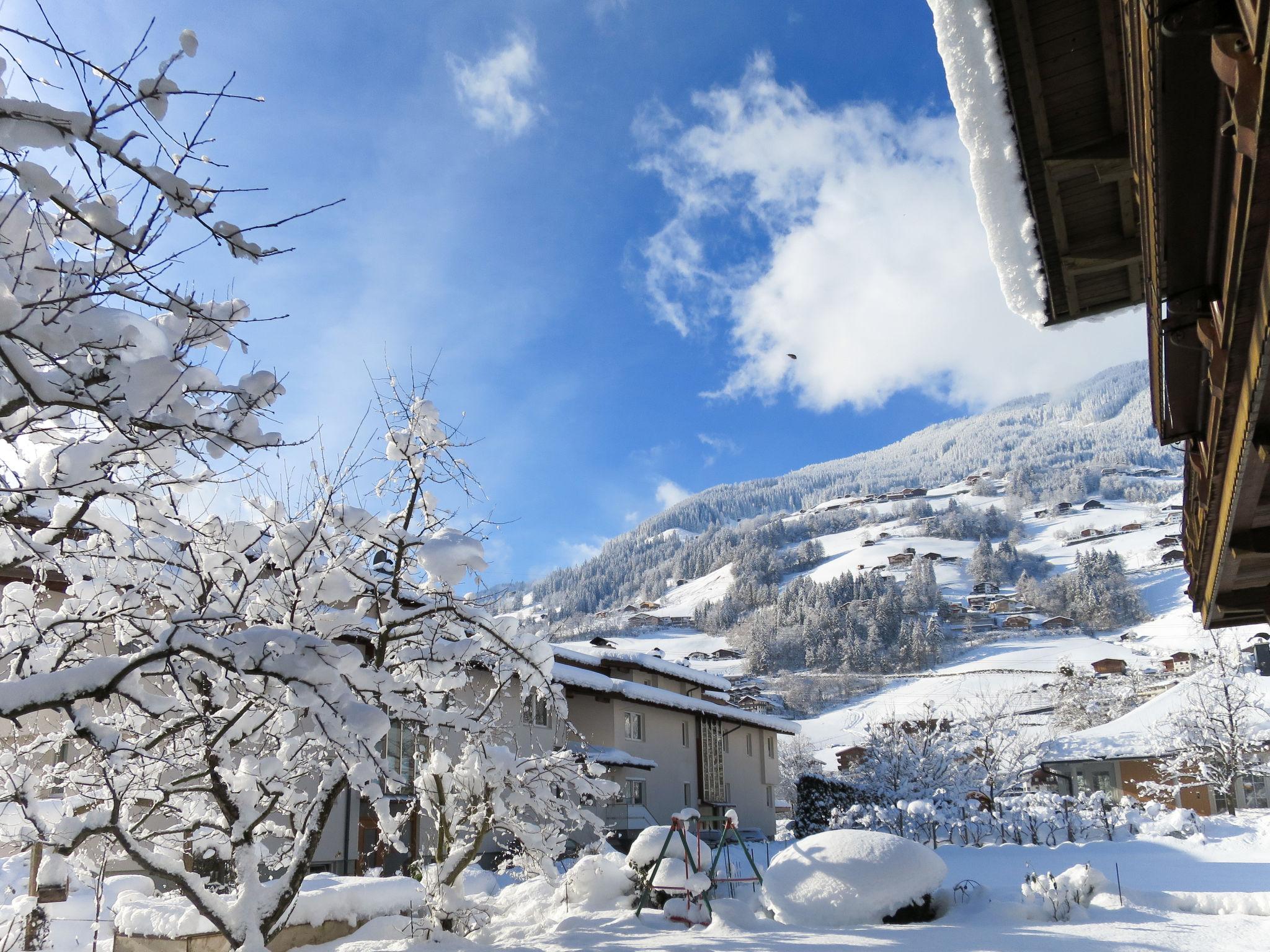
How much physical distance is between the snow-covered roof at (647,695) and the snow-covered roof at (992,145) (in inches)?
516

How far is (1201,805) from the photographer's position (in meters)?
40.6

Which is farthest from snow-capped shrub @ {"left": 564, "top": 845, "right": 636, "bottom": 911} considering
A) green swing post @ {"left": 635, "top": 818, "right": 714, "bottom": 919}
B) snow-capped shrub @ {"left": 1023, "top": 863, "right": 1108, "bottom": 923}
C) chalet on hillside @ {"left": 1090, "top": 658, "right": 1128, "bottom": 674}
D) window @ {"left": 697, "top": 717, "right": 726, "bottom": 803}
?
chalet on hillside @ {"left": 1090, "top": 658, "right": 1128, "bottom": 674}

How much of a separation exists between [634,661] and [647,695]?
2328mm

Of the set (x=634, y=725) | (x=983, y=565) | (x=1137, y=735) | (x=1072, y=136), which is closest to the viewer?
(x=1072, y=136)

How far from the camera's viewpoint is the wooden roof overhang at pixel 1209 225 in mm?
2113

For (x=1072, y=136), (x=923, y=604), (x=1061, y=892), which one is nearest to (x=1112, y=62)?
(x=1072, y=136)

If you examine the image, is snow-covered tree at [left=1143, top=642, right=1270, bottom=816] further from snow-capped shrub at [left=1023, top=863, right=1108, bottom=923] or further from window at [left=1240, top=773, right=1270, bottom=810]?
snow-capped shrub at [left=1023, top=863, right=1108, bottom=923]

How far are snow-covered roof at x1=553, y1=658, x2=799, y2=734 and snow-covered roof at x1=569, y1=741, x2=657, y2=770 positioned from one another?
4.76 ft

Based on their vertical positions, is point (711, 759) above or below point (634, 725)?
below

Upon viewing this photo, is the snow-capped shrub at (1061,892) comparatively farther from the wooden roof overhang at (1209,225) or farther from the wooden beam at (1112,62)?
the wooden beam at (1112,62)

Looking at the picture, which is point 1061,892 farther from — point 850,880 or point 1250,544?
point 1250,544

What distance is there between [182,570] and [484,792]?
153 inches

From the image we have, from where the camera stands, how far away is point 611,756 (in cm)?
2195

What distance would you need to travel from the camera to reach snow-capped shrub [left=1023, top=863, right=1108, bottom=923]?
10.2 metres
